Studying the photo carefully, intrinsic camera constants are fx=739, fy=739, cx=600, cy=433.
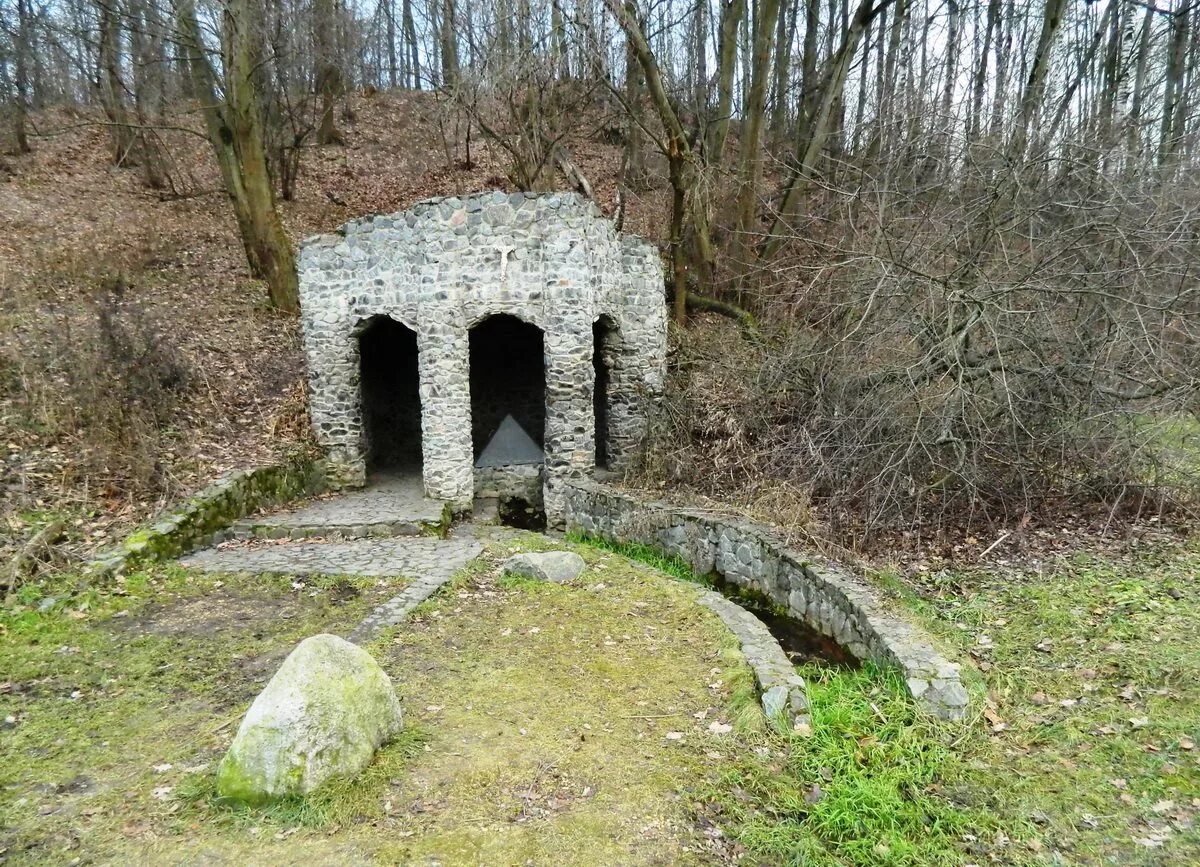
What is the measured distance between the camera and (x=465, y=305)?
9.09m

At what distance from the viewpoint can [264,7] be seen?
1400 centimetres

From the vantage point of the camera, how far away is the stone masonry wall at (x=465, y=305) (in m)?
8.98


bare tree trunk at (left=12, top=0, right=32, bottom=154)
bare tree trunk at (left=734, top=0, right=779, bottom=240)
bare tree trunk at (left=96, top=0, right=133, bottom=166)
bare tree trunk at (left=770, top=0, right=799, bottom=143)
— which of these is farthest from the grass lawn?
bare tree trunk at (left=12, top=0, right=32, bottom=154)

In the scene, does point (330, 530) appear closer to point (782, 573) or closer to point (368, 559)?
point (368, 559)

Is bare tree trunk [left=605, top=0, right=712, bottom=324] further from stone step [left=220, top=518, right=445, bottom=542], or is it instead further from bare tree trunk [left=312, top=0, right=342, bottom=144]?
bare tree trunk [left=312, top=0, right=342, bottom=144]

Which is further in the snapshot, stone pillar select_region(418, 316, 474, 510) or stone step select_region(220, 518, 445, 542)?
stone pillar select_region(418, 316, 474, 510)

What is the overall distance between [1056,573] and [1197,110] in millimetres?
6301

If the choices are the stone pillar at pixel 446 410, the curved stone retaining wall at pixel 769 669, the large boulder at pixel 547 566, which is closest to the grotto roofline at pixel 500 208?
the stone pillar at pixel 446 410

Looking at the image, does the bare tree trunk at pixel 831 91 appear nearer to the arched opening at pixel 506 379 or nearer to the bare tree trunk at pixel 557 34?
the bare tree trunk at pixel 557 34

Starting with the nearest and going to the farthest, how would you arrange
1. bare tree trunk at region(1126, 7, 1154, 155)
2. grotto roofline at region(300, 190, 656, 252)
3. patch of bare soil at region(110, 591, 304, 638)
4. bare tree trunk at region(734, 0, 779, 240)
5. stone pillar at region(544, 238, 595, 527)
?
1. patch of bare soil at region(110, 591, 304, 638)
2. bare tree trunk at region(1126, 7, 1154, 155)
3. grotto roofline at region(300, 190, 656, 252)
4. stone pillar at region(544, 238, 595, 527)
5. bare tree trunk at region(734, 0, 779, 240)

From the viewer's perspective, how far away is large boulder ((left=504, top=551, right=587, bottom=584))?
6918 millimetres

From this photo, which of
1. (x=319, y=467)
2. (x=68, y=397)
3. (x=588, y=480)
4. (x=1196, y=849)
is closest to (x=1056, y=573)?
(x=1196, y=849)

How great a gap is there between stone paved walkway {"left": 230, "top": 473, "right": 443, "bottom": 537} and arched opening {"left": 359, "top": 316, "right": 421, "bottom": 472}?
71.3 inches

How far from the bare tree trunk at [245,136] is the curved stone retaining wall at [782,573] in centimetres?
700
